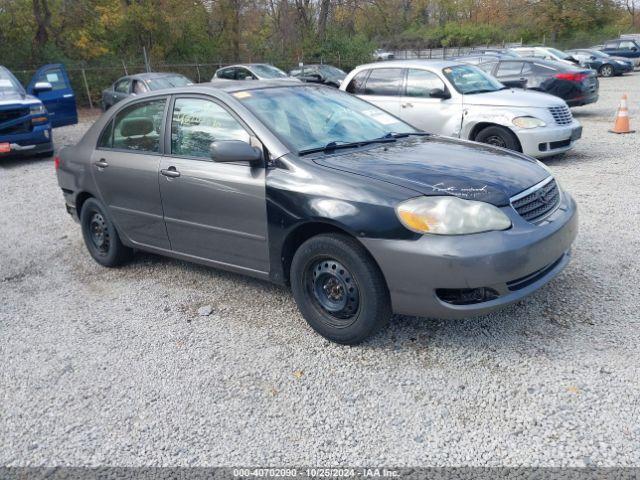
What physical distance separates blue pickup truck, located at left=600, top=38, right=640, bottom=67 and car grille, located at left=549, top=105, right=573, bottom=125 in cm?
2963

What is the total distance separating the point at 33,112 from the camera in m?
11.0

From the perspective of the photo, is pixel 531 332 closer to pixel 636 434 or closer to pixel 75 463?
pixel 636 434

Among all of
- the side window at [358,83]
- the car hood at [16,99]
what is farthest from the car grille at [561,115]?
the car hood at [16,99]

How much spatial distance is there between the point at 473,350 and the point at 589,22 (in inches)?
2088

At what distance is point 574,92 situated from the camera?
13633 mm

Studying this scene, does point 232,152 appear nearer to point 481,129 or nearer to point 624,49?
point 481,129

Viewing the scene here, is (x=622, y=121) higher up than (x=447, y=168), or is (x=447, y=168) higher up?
(x=447, y=168)

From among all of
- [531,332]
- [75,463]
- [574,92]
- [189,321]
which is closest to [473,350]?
[531,332]

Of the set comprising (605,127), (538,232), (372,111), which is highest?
(372,111)

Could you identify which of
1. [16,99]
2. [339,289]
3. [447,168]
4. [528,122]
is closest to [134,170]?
[339,289]

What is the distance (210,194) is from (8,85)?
9.53 metres

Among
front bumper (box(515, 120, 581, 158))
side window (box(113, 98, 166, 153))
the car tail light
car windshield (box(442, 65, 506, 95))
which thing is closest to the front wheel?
the car tail light

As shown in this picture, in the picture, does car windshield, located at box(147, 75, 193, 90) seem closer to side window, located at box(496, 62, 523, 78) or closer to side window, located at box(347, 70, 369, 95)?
side window, located at box(347, 70, 369, 95)

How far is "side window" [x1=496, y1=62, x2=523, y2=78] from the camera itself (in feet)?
47.2
